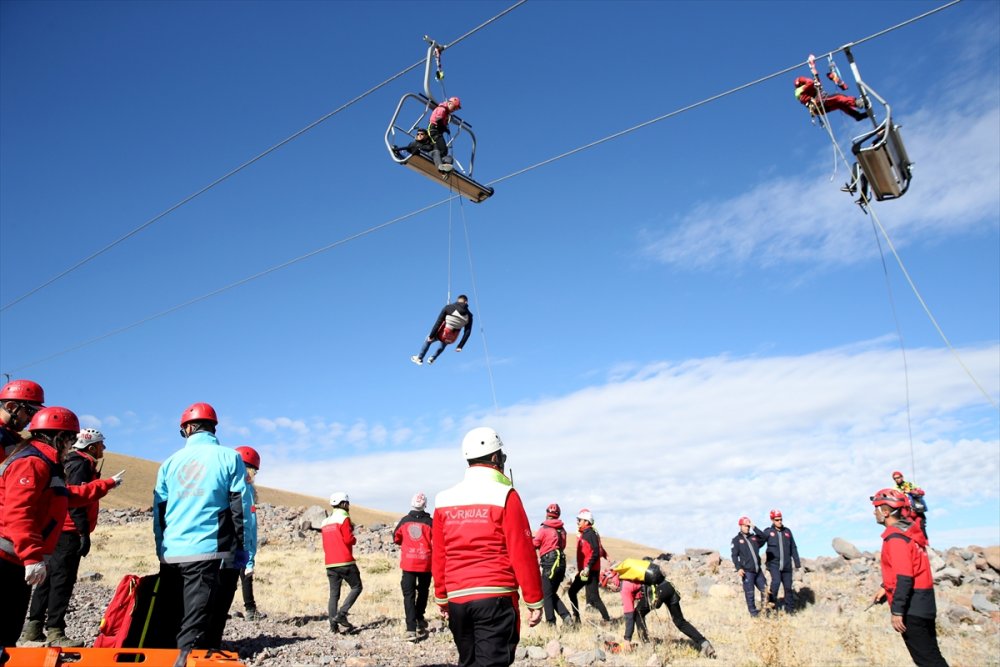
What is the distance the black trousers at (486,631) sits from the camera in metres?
4.68

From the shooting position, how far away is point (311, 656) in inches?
331

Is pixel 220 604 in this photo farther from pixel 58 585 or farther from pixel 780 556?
pixel 780 556

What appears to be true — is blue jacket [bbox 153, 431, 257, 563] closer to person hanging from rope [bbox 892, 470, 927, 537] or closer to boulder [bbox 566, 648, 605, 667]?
boulder [bbox 566, 648, 605, 667]

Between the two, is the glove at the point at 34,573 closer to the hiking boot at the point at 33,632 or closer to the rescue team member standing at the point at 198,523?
the rescue team member standing at the point at 198,523

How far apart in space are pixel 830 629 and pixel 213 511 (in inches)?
511

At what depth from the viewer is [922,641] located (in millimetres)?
6695

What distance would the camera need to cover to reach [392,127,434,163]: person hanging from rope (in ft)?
34.3

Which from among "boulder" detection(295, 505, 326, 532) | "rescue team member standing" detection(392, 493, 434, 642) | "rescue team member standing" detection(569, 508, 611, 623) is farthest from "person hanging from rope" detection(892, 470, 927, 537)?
"boulder" detection(295, 505, 326, 532)

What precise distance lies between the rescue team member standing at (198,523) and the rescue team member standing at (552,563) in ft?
23.9

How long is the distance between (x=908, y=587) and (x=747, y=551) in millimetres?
8908

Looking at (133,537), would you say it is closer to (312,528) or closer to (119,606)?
(312,528)

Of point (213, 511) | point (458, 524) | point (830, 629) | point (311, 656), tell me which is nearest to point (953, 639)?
point (830, 629)

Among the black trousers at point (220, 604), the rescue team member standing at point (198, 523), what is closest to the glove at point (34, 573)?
the rescue team member standing at point (198, 523)

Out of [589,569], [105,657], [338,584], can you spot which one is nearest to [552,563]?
[589,569]
